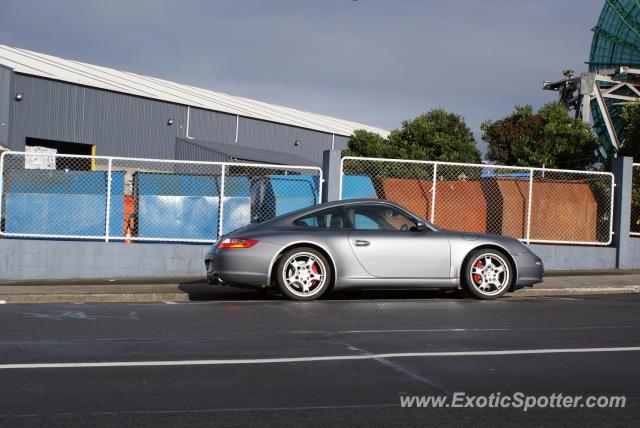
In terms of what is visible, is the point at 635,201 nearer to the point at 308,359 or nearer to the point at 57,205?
the point at 57,205

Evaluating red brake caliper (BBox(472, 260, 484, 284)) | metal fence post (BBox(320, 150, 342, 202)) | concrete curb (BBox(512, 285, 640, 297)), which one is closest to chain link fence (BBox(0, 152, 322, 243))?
metal fence post (BBox(320, 150, 342, 202))

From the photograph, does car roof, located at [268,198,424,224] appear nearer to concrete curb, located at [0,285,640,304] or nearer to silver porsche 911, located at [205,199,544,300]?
silver porsche 911, located at [205,199,544,300]

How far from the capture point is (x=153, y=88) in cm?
4428

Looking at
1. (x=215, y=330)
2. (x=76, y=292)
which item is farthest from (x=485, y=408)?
(x=76, y=292)

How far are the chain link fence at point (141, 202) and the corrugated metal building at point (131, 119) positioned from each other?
1981cm

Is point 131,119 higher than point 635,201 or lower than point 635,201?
higher

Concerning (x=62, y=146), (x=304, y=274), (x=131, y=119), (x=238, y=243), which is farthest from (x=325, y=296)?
(x=62, y=146)

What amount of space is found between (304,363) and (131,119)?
35.4m

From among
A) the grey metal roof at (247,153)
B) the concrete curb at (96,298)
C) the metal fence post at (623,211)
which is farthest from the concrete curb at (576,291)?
the grey metal roof at (247,153)

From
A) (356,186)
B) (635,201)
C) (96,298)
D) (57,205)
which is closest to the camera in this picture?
(96,298)

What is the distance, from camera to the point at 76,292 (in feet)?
39.2

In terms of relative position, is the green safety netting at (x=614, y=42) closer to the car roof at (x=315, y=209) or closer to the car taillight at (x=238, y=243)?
the car roof at (x=315, y=209)

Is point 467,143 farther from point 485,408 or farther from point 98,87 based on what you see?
point 485,408

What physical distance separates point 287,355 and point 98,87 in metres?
33.4
